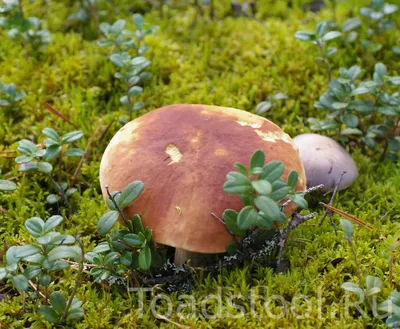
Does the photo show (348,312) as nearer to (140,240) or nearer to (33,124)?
(140,240)

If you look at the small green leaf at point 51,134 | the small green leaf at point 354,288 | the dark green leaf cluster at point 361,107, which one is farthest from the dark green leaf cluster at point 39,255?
the dark green leaf cluster at point 361,107

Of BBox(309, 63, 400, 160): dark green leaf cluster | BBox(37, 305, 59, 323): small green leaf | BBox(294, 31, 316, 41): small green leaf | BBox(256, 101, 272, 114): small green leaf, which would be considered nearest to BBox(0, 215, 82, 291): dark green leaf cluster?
BBox(37, 305, 59, 323): small green leaf

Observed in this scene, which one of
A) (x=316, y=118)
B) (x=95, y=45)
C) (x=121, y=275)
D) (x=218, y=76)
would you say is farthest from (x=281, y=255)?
(x=95, y=45)

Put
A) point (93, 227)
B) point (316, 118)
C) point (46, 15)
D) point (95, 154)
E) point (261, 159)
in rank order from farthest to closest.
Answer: point (46, 15)
point (316, 118)
point (95, 154)
point (93, 227)
point (261, 159)

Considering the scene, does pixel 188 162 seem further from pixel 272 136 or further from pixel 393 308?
pixel 393 308

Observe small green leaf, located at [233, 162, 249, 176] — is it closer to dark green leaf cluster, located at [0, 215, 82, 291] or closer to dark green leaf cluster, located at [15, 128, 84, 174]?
dark green leaf cluster, located at [0, 215, 82, 291]

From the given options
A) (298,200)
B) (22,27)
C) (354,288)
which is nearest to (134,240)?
(298,200)

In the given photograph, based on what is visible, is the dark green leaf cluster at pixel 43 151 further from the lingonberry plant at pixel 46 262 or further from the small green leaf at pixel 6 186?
the lingonberry plant at pixel 46 262
